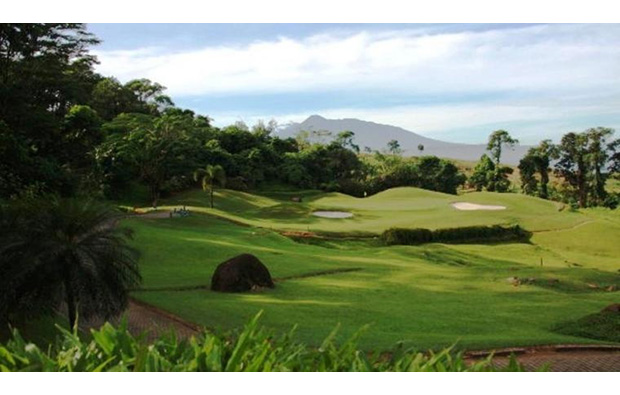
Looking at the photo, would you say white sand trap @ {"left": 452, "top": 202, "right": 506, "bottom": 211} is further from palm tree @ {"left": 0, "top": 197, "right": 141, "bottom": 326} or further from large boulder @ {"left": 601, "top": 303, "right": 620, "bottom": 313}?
palm tree @ {"left": 0, "top": 197, "right": 141, "bottom": 326}

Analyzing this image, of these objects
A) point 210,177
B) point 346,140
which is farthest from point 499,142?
point 210,177

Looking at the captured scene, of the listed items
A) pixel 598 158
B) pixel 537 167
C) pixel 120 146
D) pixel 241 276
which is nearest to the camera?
pixel 241 276

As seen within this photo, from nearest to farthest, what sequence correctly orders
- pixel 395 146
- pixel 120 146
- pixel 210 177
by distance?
1. pixel 395 146
2. pixel 210 177
3. pixel 120 146

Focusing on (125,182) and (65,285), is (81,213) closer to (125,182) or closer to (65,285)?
(65,285)

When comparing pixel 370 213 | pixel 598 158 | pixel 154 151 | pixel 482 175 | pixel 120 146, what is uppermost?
pixel 120 146

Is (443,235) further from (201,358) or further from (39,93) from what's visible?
(201,358)

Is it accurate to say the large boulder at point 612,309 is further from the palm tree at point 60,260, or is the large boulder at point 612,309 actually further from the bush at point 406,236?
the bush at point 406,236

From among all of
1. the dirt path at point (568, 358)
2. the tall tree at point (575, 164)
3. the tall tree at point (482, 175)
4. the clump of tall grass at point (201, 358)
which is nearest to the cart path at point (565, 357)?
the dirt path at point (568, 358)
